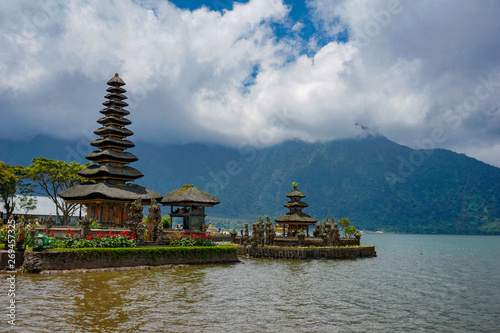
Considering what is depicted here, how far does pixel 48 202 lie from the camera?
285 ft

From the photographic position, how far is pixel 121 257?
2980 cm

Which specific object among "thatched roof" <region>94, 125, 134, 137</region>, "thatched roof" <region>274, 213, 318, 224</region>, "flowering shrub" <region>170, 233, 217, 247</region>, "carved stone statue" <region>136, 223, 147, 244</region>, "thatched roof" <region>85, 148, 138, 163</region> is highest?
"thatched roof" <region>94, 125, 134, 137</region>

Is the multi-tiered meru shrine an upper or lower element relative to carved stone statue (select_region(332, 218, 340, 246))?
upper

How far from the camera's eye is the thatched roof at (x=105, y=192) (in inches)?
1675

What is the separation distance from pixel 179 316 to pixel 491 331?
13.5 metres

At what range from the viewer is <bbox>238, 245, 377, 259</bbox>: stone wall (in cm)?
4938

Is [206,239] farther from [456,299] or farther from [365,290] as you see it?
[456,299]

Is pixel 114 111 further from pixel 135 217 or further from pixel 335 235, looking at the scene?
pixel 335 235

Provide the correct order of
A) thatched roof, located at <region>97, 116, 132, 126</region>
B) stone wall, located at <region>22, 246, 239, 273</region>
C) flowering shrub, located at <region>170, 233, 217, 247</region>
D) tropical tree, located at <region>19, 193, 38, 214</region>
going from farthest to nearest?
1. tropical tree, located at <region>19, 193, 38, 214</region>
2. thatched roof, located at <region>97, 116, 132, 126</region>
3. flowering shrub, located at <region>170, 233, 217, 247</region>
4. stone wall, located at <region>22, 246, 239, 273</region>

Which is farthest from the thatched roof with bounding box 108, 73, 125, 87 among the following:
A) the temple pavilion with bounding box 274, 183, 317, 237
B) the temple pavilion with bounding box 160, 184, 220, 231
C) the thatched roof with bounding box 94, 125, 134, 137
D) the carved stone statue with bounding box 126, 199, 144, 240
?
the temple pavilion with bounding box 274, 183, 317, 237

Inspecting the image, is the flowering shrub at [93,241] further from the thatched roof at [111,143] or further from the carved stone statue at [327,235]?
the carved stone statue at [327,235]

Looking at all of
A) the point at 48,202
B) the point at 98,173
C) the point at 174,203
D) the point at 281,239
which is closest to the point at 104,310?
the point at 174,203

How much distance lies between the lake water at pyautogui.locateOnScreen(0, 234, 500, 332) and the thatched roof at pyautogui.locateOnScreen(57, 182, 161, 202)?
15340 mm

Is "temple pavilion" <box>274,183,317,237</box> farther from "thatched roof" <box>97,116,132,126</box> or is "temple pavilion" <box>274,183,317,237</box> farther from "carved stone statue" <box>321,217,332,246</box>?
"thatched roof" <box>97,116,132,126</box>
